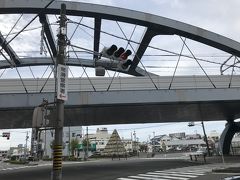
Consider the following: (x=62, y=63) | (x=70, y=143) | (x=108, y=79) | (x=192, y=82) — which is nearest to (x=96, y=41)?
(x=108, y=79)

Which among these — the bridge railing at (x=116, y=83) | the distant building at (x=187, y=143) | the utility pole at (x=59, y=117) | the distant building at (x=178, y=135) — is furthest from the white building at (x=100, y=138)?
the utility pole at (x=59, y=117)

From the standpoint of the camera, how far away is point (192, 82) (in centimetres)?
3162

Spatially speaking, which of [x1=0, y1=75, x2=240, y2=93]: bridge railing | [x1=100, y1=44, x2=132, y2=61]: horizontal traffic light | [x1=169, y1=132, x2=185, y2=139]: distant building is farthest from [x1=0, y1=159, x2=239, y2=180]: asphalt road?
[x1=169, y1=132, x2=185, y2=139]: distant building

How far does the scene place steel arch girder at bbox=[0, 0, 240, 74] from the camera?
83.9ft

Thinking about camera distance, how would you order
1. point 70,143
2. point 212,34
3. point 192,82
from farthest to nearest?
point 70,143, point 192,82, point 212,34

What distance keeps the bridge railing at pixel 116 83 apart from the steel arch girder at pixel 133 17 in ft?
11.5

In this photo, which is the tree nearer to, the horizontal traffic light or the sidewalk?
the sidewalk

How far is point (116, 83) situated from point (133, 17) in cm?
583

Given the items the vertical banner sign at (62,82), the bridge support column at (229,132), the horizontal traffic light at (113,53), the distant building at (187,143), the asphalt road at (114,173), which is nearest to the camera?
the vertical banner sign at (62,82)

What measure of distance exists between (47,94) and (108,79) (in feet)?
26.4

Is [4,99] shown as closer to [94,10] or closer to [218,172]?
[94,10]

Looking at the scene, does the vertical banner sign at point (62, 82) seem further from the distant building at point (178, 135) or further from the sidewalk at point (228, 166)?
the distant building at point (178, 135)

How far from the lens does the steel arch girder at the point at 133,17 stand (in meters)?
25.6

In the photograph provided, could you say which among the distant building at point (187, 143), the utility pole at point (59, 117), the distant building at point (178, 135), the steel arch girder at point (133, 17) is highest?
the distant building at point (178, 135)
